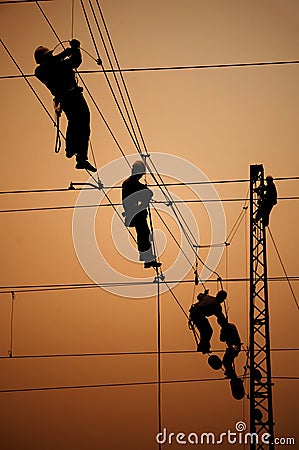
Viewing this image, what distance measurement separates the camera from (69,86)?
4.62 meters

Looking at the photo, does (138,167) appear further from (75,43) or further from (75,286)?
(75,286)

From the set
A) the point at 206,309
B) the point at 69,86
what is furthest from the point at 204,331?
the point at 69,86

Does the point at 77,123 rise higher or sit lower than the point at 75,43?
lower

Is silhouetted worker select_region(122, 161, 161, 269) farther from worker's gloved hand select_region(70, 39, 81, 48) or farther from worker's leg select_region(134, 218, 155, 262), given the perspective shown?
worker's gloved hand select_region(70, 39, 81, 48)

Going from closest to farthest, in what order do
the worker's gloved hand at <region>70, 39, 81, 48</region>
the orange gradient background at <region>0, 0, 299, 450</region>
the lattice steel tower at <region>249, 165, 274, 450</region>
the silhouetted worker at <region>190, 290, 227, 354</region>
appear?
the worker's gloved hand at <region>70, 39, 81, 48</region> → the lattice steel tower at <region>249, 165, 274, 450</region> → the silhouetted worker at <region>190, 290, 227, 354</region> → the orange gradient background at <region>0, 0, 299, 450</region>

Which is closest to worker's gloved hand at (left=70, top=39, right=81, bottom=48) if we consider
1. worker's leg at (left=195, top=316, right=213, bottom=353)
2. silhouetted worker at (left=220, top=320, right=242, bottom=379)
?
worker's leg at (left=195, top=316, right=213, bottom=353)

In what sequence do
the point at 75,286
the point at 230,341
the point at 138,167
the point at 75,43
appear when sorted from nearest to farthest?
the point at 75,43 < the point at 138,167 < the point at 230,341 < the point at 75,286

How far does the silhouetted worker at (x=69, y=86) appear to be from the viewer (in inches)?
178

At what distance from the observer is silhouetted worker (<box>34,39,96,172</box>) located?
4.53 metres

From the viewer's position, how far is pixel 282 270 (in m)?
9.71

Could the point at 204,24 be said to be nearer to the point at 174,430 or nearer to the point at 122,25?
the point at 122,25

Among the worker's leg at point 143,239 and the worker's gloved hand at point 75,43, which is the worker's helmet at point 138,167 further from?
the worker's gloved hand at point 75,43

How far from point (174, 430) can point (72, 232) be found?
9.69 feet

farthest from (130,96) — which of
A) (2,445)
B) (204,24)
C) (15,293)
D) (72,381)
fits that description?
(2,445)
